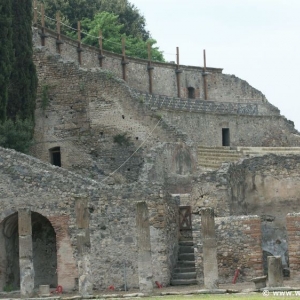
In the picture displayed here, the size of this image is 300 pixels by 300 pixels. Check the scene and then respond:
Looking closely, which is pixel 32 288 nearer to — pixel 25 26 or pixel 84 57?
pixel 25 26

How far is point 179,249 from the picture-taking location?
46.3 m

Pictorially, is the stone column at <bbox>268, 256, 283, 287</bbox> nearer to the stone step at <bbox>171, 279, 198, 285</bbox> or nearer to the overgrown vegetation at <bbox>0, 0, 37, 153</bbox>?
the stone step at <bbox>171, 279, 198, 285</bbox>

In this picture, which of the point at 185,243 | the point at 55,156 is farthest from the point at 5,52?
the point at 185,243

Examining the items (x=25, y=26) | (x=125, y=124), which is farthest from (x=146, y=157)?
(x=25, y=26)

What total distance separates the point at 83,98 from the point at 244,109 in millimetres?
13080

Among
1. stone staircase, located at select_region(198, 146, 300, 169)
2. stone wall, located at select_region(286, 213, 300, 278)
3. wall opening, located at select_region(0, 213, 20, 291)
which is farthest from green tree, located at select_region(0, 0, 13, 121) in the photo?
stone wall, located at select_region(286, 213, 300, 278)

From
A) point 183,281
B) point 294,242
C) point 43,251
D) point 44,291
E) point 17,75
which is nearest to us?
point 44,291

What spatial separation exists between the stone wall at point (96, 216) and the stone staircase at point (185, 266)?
43 cm

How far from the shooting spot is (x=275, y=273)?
3975cm

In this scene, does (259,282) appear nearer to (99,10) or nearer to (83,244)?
(83,244)

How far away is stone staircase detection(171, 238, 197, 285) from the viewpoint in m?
44.1

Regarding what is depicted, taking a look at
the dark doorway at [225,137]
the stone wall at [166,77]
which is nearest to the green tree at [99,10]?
the stone wall at [166,77]

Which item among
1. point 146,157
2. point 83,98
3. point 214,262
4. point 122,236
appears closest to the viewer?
point 214,262

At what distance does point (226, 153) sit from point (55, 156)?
8015mm
